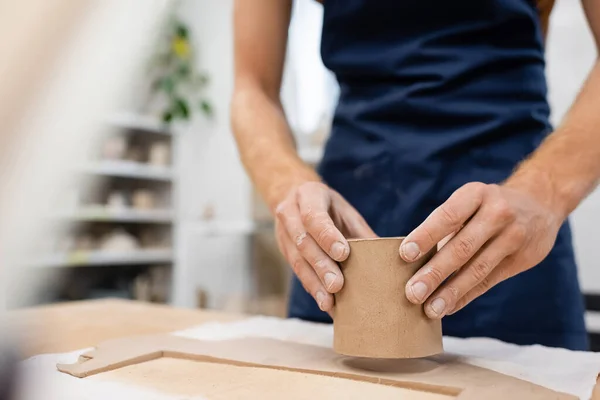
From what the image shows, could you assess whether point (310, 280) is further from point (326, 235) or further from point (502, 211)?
point (502, 211)

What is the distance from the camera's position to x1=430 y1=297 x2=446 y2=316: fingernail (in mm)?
628

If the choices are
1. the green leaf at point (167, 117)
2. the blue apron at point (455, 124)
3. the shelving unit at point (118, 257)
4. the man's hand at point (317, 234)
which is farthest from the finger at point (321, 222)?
the green leaf at point (167, 117)

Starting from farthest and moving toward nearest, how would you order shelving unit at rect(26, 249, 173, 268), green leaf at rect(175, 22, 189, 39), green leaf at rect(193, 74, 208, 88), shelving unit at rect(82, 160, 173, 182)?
1. green leaf at rect(193, 74, 208, 88)
2. green leaf at rect(175, 22, 189, 39)
3. shelving unit at rect(82, 160, 173, 182)
4. shelving unit at rect(26, 249, 173, 268)

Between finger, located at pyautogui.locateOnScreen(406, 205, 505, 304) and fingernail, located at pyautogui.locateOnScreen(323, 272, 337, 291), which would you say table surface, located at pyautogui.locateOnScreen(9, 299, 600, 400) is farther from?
finger, located at pyautogui.locateOnScreen(406, 205, 505, 304)

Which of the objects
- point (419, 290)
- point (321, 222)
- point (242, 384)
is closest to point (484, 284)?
point (419, 290)

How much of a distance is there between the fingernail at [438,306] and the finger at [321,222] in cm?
11

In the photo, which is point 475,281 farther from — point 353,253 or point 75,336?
point 75,336

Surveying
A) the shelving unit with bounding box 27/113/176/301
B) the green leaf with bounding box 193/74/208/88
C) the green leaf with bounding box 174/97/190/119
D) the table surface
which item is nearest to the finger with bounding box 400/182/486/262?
the table surface

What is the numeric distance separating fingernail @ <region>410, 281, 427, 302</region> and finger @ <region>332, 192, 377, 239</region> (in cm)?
17

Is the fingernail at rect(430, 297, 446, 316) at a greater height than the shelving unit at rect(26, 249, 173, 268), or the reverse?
the fingernail at rect(430, 297, 446, 316)

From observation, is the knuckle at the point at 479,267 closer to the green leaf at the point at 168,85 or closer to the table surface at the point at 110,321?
the table surface at the point at 110,321

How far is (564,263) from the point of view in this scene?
2.97 ft

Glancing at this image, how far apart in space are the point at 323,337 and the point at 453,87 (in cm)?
47

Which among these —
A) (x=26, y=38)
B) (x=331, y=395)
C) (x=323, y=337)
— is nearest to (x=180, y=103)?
(x=323, y=337)
